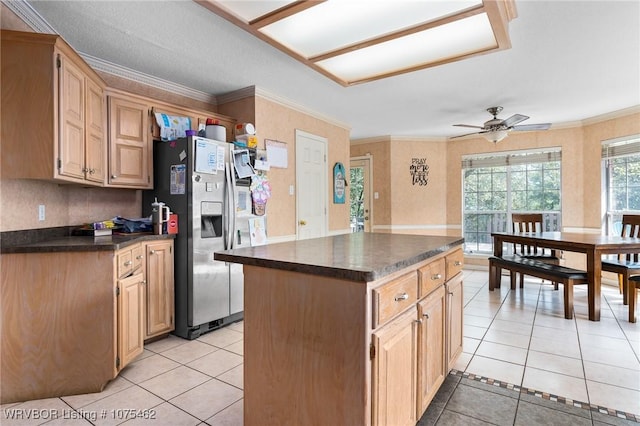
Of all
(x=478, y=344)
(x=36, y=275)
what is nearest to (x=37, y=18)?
(x=36, y=275)

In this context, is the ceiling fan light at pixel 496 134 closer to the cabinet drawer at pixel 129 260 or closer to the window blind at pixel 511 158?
the window blind at pixel 511 158

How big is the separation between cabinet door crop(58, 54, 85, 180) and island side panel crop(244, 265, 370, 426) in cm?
161

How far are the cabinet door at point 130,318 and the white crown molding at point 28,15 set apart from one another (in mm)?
1843

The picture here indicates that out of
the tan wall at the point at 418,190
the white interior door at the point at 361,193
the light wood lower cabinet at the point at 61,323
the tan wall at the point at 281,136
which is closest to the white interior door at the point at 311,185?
the tan wall at the point at 281,136

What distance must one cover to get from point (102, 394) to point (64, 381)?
0.80ft

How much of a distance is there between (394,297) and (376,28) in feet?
5.83

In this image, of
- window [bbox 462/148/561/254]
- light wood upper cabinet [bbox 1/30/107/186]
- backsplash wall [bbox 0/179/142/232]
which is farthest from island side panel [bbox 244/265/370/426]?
window [bbox 462/148/561/254]

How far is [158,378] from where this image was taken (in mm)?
2244

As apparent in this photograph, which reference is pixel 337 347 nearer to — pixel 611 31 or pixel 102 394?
pixel 102 394

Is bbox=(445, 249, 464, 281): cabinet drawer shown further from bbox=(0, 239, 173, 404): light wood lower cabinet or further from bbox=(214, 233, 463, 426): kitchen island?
bbox=(0, 239, 173, 404): light wood lower cabinet

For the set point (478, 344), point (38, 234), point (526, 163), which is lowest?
point (478, 344)

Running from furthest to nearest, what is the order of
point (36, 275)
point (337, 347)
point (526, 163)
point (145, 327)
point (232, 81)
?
point (526, 163) → point (232, 81) → point (145, 327) → point (36, 275) → point (337, 347)

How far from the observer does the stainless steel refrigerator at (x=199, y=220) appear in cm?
291

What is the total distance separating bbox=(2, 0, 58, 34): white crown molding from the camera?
6.87 ft
